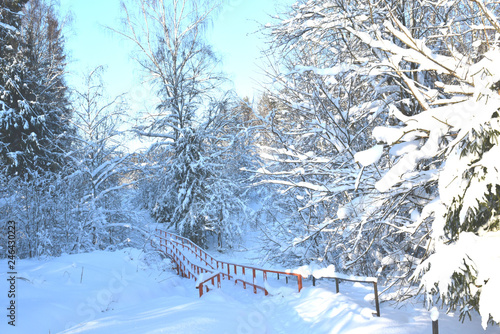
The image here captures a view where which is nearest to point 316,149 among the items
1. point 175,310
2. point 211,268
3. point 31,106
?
point 175,310

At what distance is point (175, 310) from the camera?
5488mm

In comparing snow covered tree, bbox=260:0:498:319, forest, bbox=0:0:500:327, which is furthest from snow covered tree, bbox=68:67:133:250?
snow covered tree, bbox=260:0:498:319

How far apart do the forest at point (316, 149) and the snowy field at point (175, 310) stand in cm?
66

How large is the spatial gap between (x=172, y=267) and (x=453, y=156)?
49.1 ft

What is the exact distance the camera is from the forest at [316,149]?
2729 mm

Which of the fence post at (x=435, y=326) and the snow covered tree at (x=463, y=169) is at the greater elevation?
the snow covered tree at (x=463, y=169)

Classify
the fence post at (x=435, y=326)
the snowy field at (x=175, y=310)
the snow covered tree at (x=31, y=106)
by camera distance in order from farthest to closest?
1. the snow covered tree at (x=31, y=106)
2. the snowy field at (x=175, y=310)
3. the fence post at (x=435, y=326)

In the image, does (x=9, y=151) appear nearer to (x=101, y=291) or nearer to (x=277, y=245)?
(x=101, y=291)

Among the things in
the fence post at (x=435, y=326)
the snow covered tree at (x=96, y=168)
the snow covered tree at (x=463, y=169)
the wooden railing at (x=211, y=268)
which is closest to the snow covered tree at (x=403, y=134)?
the snow covered tree at (x=463, y=169)

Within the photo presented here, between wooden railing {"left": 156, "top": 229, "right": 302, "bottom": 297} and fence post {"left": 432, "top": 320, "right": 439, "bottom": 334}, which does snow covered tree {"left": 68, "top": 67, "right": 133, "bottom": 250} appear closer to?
wooden railing {"left": 156, "top": 229, "right": 302, "bottom": 297}

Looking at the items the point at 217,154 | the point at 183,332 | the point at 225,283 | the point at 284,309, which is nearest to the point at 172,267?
the point at 225,283

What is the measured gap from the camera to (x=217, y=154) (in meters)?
19.2

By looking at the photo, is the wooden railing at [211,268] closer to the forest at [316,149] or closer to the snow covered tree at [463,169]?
the forest at [316,149]

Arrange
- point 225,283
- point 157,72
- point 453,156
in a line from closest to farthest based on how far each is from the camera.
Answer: point 453,156, point 225,283, point 157,72
